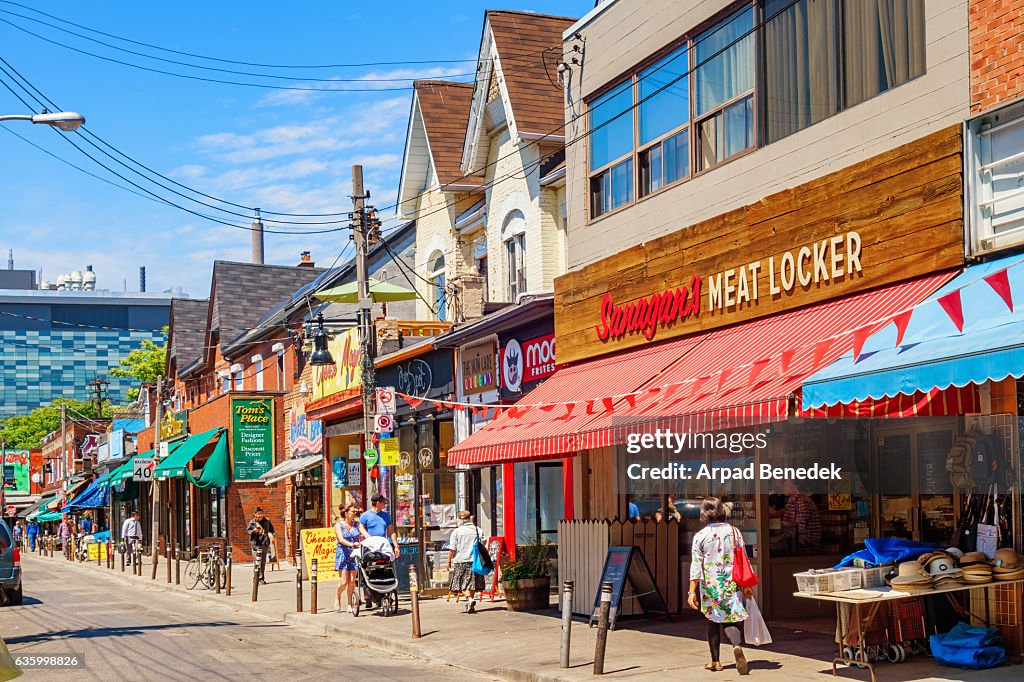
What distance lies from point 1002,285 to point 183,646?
36.2 feet

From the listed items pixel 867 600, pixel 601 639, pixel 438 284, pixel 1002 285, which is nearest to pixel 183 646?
pixel 601 639

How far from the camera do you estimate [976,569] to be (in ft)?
35.2

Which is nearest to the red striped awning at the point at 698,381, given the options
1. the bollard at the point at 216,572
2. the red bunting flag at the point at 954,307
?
the red bunting flag at the point at 954,307

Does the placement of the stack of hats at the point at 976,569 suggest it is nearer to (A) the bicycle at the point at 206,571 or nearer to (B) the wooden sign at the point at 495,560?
(B) the wooden sign at the point at 495,560

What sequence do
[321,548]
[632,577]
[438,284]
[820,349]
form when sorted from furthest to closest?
[438,284], [321,548], [632,577], [820,349]

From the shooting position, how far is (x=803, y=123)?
45.6 feet

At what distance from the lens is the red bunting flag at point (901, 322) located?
10666mm

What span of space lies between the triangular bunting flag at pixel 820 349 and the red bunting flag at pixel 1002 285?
5.71ft

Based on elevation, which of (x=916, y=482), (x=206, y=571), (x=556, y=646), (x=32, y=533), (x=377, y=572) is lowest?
(x=32, y=533)

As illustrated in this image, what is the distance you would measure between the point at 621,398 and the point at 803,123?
384 centimetres

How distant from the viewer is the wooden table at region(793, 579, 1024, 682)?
10570 mm

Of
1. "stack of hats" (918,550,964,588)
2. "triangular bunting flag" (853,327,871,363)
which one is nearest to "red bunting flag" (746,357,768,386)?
"triangular bunting flag" (853,327,871,363)

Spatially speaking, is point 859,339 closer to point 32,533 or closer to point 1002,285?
point 1002,285

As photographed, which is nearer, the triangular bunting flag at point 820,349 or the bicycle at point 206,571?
the triangular bunting flag at point 820,349
